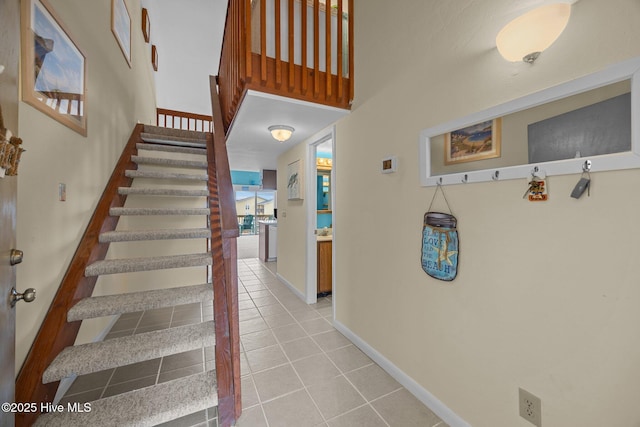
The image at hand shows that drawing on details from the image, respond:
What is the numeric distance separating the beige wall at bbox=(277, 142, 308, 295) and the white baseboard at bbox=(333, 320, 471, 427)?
133cm

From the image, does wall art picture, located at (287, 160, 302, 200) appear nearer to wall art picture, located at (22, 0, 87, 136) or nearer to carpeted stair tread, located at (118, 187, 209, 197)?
carpeted stair tread, located at (118, 187, 209, 197)

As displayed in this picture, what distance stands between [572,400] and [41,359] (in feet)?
7.84

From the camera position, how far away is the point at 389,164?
6.01ft

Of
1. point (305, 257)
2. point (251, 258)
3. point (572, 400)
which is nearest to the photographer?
point (572, 400)

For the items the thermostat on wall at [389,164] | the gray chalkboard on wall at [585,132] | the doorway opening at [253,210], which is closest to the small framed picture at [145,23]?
the thermostat on wall at [389,164]

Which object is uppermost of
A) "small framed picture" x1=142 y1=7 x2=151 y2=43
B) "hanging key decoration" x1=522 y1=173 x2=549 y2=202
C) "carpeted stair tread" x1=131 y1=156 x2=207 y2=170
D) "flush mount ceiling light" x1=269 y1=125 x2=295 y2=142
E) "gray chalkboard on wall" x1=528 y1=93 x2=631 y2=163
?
"small framed picture" x1=142 y1=7 x2=151 y2=43

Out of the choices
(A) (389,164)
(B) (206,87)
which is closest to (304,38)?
(A) (389,164)

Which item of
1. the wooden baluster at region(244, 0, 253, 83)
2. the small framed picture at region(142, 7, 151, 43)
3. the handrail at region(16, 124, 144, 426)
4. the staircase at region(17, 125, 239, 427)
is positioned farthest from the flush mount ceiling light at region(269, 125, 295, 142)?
the small framed picture at region(142, 7, 151, 43)

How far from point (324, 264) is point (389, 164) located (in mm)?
1971

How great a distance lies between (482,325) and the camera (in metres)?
1.27

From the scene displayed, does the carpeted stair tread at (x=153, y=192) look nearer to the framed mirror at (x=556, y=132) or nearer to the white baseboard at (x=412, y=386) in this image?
the white baseboard at (x=412, y=386)

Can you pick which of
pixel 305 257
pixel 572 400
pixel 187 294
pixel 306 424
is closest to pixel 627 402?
pixel 572 400

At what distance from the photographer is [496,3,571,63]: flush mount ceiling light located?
2.99ft

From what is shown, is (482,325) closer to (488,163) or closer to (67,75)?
(488,163)
